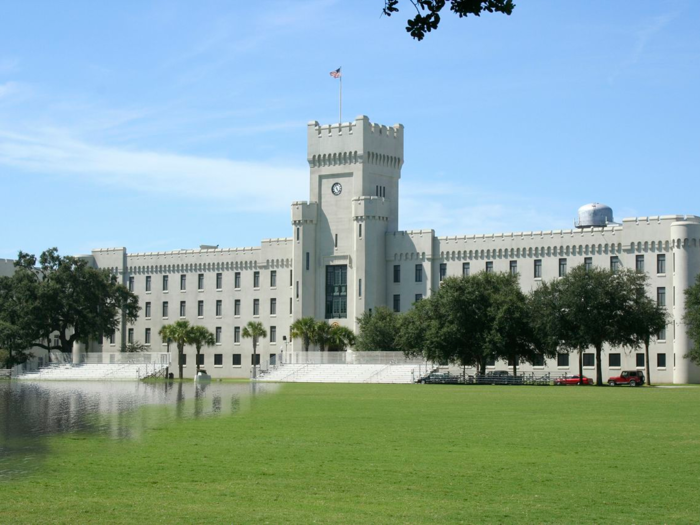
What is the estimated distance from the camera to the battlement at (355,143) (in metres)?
104

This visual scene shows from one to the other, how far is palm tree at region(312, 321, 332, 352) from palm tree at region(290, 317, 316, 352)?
294mm

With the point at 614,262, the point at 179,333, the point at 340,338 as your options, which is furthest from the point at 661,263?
the point at 179,333

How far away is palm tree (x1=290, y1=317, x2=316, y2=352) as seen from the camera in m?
97.9

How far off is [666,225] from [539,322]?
19148 millimetres

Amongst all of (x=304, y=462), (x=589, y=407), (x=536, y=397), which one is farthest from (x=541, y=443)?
(x=536, y=397)

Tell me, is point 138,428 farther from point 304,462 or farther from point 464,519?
point 464,519

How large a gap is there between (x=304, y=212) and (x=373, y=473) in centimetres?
8642

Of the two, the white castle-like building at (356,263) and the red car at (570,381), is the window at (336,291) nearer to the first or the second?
the white castle-like building at (356,263)

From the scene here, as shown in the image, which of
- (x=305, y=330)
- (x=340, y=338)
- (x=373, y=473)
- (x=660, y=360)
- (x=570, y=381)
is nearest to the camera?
(x=373, y=473)

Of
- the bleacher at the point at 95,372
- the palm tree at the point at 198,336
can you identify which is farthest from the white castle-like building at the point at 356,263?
the bleacher at the point at 95,372

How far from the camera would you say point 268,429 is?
29.4m

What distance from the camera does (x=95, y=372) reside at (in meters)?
95.4

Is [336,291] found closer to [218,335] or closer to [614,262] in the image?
[218,335]

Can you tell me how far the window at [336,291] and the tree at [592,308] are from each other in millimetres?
31517
